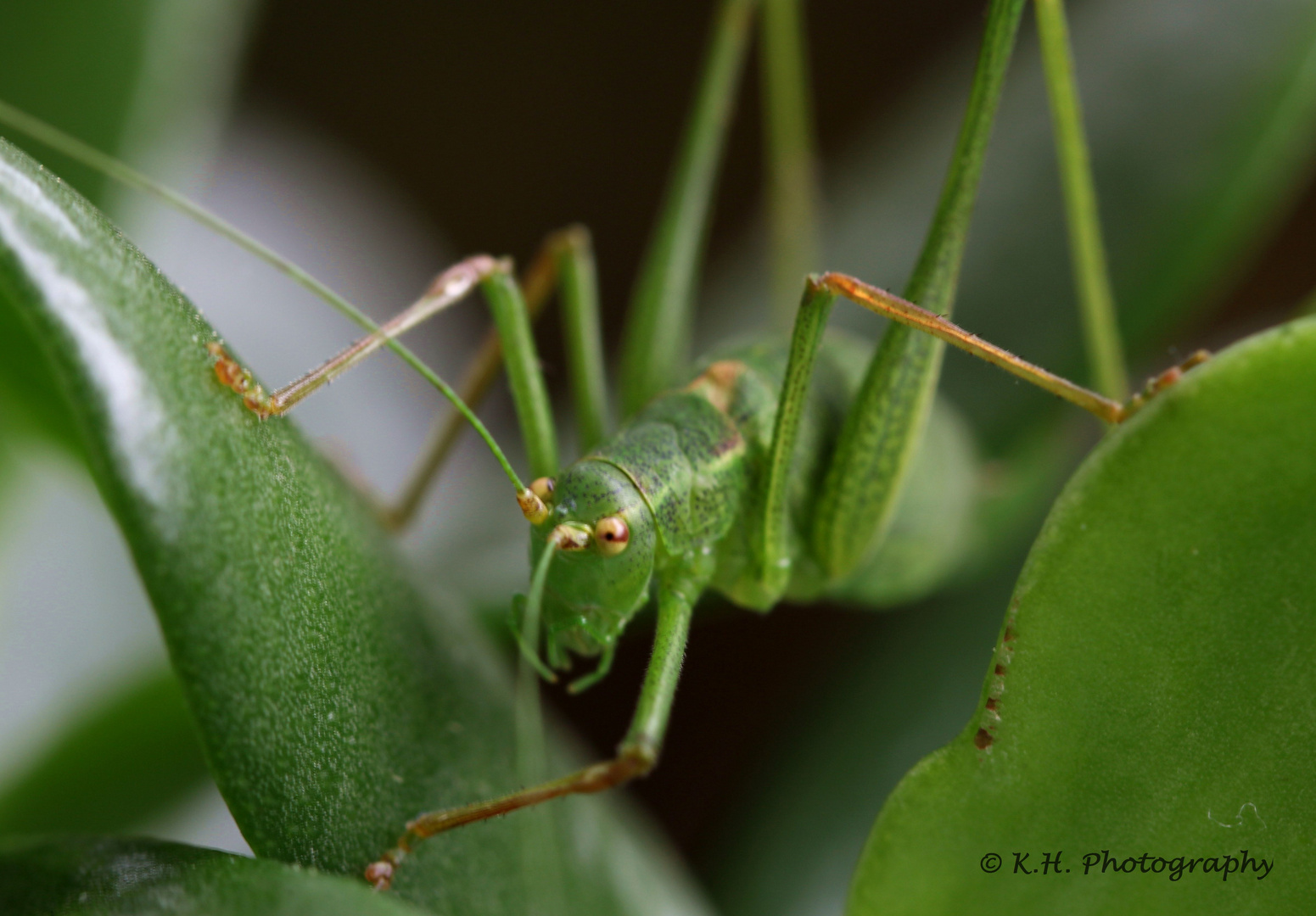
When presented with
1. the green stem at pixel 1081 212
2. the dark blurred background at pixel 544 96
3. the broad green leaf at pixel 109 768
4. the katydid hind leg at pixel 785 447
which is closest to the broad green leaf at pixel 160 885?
the broad green leaf at pixel 109 768

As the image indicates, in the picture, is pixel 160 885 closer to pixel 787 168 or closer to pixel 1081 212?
pixel 1081 212

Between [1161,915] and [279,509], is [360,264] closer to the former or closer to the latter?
[279,509]

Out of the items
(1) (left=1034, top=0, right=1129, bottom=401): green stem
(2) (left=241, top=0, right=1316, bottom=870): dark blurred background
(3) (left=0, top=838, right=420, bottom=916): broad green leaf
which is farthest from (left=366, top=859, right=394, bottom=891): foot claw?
(2) (left=241, top=0, right=1316, bottom=870): dark blurred background

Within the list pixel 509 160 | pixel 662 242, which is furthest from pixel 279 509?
pixel 509 160

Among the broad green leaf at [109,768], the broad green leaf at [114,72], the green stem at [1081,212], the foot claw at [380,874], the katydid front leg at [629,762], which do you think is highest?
the green stem at [1081,212]

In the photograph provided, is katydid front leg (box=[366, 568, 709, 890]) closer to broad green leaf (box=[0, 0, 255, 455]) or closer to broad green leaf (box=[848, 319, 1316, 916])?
broad green leaf (box=[848, 319, 1316, 916])

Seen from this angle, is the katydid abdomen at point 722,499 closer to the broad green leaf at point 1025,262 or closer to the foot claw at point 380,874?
the broad green leaf at point 1025,262

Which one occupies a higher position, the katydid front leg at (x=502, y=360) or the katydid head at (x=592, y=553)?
the katydid front leg at (x=502, y=360)
